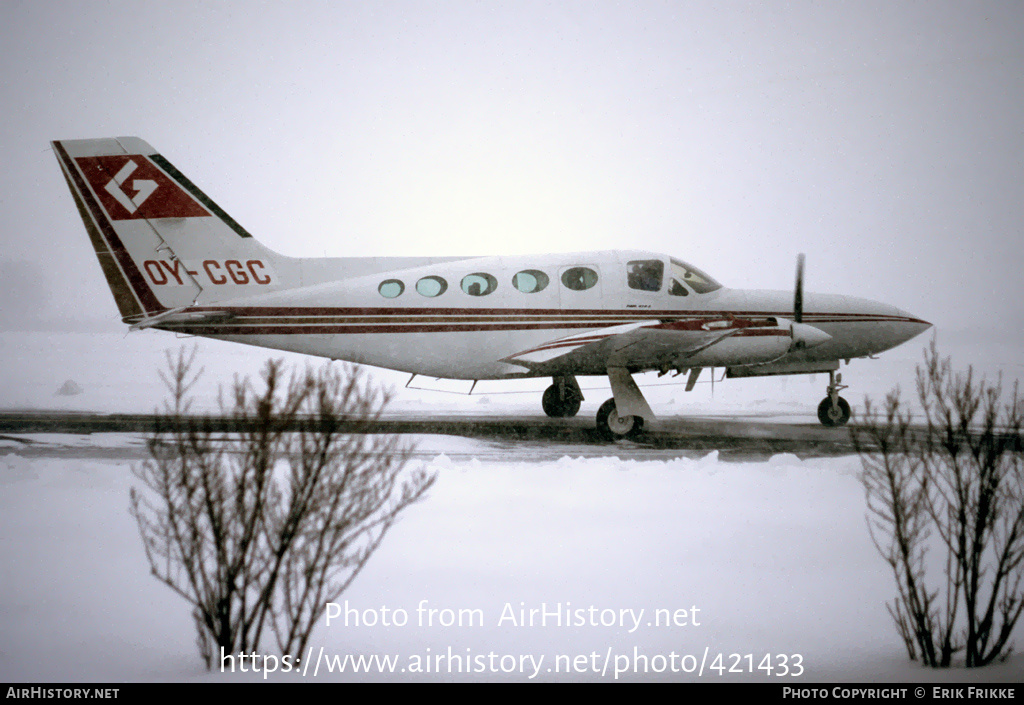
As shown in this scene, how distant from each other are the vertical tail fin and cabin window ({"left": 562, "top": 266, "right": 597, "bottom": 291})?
3478mm

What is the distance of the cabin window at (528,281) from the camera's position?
323 inches

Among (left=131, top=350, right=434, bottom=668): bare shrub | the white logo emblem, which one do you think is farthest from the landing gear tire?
(left=131, top=350, right=434, bottom=668): bare shrub

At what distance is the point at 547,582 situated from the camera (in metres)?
3.94

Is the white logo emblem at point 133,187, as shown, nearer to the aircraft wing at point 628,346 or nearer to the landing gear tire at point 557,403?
the aircraft wing at point 628,346

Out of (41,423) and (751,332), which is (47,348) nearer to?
(41,423)

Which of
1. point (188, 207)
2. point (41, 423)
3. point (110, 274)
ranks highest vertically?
point (188, 207)

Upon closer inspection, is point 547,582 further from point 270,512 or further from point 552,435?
point 552,435

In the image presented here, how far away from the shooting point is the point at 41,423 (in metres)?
6.03

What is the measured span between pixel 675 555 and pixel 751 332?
14.0 ft

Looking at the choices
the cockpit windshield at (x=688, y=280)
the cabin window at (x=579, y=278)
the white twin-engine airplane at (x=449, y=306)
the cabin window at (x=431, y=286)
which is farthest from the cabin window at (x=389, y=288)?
the cockpit windshield at (x=688, y=280)

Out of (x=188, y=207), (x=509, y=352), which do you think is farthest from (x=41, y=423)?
(x=509, y=352)

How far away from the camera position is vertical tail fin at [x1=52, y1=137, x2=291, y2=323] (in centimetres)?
684

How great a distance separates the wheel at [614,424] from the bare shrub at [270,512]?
4599 mm
